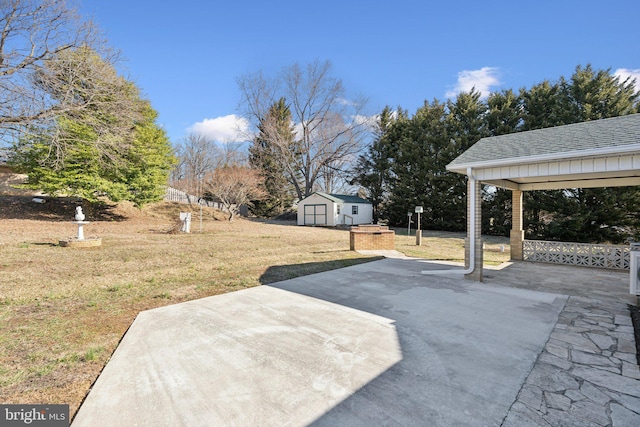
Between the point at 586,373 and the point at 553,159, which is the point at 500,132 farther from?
the point at 586,373

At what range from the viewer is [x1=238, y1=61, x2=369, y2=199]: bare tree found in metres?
27.2

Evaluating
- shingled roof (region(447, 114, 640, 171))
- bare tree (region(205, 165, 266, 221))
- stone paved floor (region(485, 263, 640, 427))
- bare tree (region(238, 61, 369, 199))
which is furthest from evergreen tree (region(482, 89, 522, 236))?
bare tree (region(205, 165, 266, 221))

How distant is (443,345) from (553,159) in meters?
4.52

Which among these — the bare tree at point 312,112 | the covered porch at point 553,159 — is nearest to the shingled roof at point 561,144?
the covered porch at point 553,159

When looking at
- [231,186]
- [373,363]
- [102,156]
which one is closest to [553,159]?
[373,363]

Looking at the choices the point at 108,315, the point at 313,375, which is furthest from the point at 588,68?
the point at 108,315

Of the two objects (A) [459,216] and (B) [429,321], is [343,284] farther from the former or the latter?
(A) [459,216]

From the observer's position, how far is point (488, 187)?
19266mm

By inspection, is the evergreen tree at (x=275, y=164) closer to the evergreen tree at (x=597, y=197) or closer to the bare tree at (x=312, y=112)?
the bare tree at (x=312, y=112)

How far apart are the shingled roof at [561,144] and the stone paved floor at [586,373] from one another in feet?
8.25

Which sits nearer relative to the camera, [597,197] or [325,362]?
[325,362]

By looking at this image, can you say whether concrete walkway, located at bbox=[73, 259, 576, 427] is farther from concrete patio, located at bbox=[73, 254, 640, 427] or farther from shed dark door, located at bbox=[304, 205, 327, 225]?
shed dark door, located at bbox=[304, 205, 327, 225]

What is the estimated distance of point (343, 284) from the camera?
539cm

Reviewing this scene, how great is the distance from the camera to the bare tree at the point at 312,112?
27250mm
